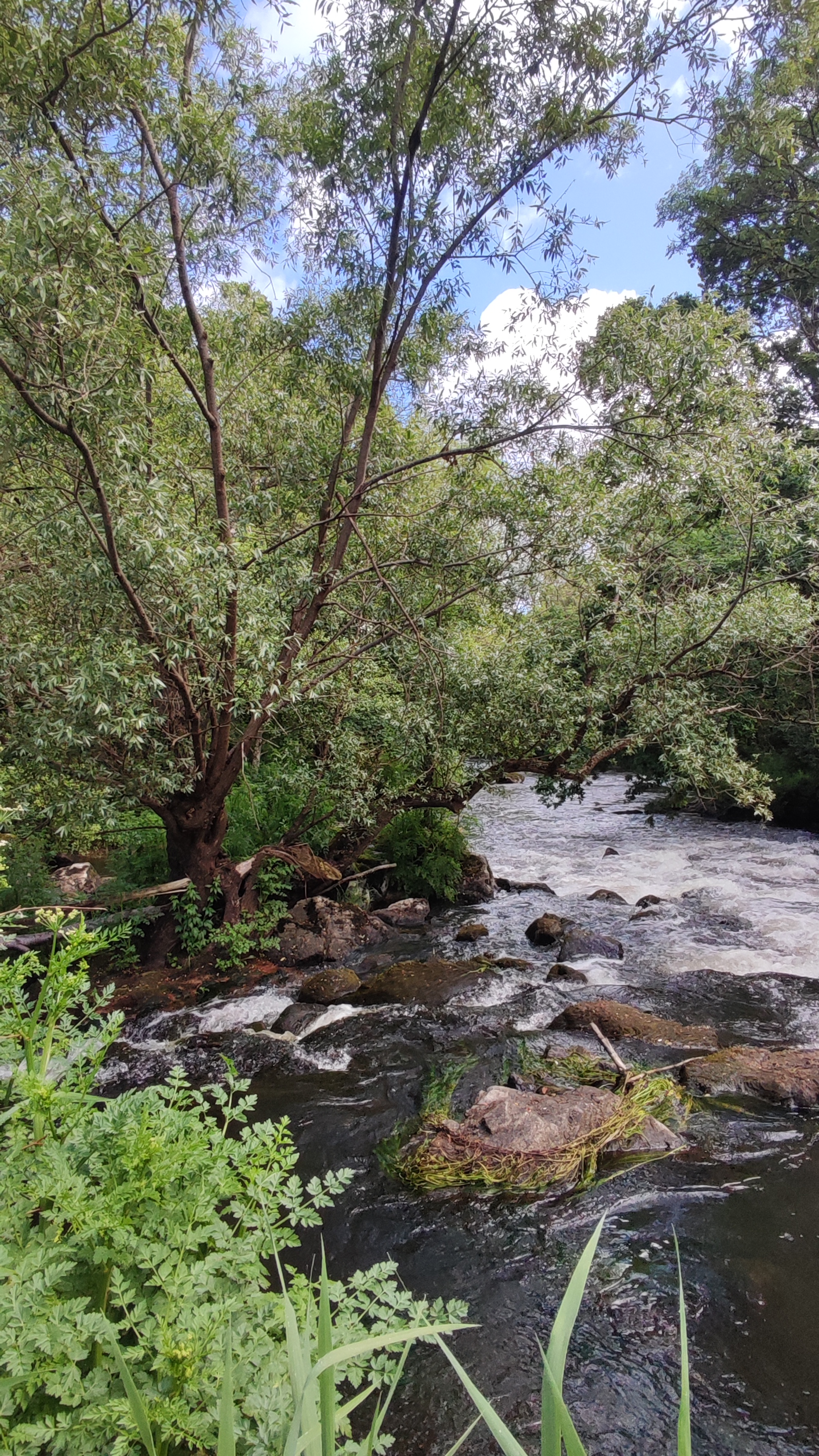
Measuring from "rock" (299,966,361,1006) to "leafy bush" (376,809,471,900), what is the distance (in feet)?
12.2

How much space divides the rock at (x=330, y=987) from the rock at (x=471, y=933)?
2079 millimetres

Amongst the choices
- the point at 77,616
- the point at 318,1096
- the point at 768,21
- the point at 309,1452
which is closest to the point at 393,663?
the point at 77,616

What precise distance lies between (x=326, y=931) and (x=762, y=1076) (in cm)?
563

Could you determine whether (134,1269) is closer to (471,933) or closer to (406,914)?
(471,933)

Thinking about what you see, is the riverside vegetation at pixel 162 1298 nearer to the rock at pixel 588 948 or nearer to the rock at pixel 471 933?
the rock at pixel 588 948

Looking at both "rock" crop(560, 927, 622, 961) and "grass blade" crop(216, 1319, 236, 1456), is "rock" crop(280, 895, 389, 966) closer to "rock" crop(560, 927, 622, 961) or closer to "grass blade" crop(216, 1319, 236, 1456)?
"rock" crop(560, 927, 622, 961)

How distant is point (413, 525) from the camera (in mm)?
9273

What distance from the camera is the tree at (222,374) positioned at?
5043mm

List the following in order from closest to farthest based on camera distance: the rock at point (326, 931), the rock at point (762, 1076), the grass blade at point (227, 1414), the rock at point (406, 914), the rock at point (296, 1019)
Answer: the grass blade at point (227, 1414)
the rock at point (762, 1076)
the rock at point (296, 1019)
the rock at point (326, 931)
the rock at point (406, 914)

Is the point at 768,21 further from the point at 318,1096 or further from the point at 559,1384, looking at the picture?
the point at 318,1096

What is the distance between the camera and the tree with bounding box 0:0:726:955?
A: 504 centimetres

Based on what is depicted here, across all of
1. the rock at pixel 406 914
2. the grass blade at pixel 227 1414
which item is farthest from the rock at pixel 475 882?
the grass blade at pixel 227 1414

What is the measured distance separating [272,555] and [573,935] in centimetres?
612

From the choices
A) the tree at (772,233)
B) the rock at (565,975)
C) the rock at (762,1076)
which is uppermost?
the tree at (772,233)
